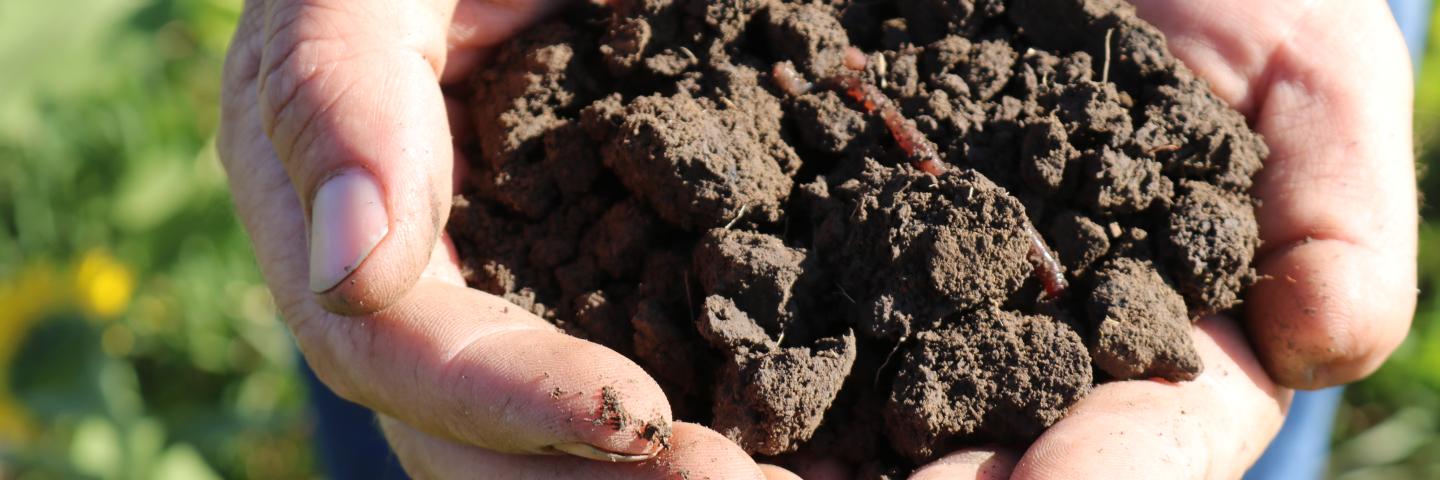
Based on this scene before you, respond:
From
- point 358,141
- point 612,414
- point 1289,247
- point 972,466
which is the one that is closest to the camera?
point 612,414

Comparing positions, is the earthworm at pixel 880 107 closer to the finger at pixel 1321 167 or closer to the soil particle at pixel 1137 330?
the soil particle at pixel 1137 330

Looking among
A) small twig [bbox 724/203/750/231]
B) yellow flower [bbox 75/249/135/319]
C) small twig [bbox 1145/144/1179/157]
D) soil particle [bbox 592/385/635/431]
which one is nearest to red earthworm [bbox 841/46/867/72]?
small twig [bbox 724/203/750/231]

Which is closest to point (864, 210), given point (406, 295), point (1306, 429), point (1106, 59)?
point (1106, 59)

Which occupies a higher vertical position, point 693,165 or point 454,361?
point 693,165

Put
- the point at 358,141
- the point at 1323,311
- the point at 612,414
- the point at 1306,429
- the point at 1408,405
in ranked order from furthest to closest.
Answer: the point at 1408,405 → the point at 1306,429 → the point at 1323,311 → the point at 358,141 → the point at 612,414

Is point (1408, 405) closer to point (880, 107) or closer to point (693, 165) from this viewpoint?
point (880, 107)
